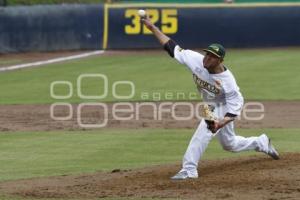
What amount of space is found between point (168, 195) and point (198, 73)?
62.5 inches

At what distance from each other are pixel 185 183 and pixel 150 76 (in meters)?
12.2

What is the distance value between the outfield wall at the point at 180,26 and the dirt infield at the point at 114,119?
10.5m

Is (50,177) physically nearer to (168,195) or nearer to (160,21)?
(168,195)

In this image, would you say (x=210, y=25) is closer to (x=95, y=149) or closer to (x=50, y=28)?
(x=50, y=28)

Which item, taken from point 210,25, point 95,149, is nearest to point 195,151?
point 95,149

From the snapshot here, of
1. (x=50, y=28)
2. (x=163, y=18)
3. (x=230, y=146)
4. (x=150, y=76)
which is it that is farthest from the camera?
(x=163, y=18)

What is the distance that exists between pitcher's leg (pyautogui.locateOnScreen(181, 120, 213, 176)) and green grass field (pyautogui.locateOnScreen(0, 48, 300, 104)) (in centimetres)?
830

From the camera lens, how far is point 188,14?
27.7 metres

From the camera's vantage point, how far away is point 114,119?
608 inches

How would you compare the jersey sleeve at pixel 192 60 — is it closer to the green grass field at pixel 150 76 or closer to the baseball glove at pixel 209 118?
the baseball glove at pixel 209 118

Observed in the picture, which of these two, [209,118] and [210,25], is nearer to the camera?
[209,118]

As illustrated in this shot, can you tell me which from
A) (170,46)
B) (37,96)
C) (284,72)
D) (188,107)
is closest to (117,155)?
(170,46)

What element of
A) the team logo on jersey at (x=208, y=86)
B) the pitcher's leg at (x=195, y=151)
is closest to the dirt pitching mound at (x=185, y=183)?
the pitcher's leg at (x=195, y=151)

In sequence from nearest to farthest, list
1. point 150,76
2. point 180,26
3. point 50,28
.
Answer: point 150,76
point 50,28
point 180,26
